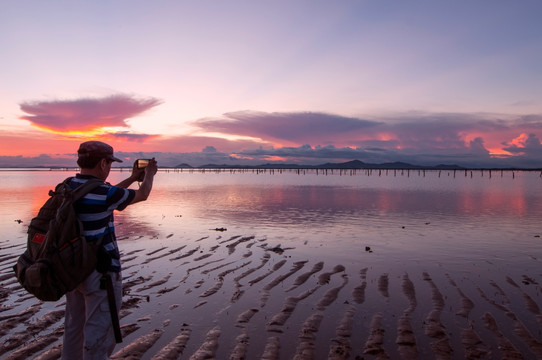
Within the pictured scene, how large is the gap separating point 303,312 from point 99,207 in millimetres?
4712

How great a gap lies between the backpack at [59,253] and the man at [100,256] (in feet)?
0.34

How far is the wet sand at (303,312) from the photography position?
5621mm

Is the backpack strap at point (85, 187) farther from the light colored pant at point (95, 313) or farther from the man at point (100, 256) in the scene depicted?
the light colored pant at point (95, 313)

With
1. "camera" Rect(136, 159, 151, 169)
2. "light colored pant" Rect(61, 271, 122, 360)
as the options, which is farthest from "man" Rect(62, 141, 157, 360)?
Result: "camera" Rect(136, 159, 151, 169)

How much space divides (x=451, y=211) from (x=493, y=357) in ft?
79.2

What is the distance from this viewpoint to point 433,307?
7531 millimetres

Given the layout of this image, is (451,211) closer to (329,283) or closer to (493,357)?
(329,283)

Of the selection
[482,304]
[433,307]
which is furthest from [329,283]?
[482,304]

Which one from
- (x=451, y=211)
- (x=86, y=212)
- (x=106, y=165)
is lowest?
(x=451, y=211)

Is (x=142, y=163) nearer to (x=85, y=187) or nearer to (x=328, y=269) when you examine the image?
(x=85, y=187)

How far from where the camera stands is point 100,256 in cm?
382

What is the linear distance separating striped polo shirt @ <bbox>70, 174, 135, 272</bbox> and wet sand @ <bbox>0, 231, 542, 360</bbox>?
2414 mm

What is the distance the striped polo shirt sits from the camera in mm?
3688

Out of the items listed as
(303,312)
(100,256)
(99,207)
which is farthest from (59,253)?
(303,312)
